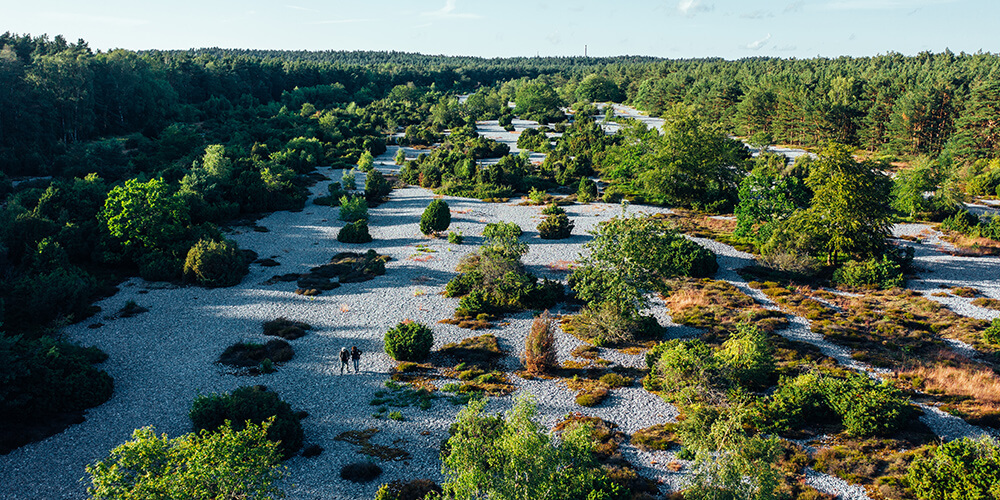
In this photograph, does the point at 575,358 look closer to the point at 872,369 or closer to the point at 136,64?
the point at 872,369

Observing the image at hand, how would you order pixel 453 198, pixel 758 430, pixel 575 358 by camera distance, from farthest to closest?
pixel 453 198
pixel 575 358
pixel 758 430

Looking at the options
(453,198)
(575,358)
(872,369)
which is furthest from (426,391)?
(453,198)

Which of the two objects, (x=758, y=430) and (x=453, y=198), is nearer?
(x=758, y=430)

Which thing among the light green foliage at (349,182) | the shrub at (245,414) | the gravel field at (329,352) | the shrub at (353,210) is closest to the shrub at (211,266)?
the gravel field at (329,352)

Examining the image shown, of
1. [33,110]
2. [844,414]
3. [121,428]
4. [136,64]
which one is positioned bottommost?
[121,428]

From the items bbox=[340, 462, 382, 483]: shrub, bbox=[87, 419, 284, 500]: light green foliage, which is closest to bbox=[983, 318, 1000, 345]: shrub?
bbox=[340, 462, 382, 483]: shrub

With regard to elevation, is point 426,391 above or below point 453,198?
below

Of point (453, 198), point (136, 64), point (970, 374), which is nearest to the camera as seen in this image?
point (970, 374)
